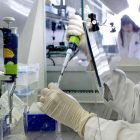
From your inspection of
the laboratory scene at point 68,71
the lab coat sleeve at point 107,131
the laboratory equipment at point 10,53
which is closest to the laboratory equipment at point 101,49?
the laboratory scene at point 68,71

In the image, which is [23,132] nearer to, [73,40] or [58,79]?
[58,79]

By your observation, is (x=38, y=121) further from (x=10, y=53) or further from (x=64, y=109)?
(x=10, y=53)

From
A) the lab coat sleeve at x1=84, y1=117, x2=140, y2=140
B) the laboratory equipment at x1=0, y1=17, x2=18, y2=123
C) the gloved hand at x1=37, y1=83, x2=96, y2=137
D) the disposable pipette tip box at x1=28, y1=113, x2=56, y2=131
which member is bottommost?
the disposable pipette tip box at x1=28, y1=113, x2=56, y2=131

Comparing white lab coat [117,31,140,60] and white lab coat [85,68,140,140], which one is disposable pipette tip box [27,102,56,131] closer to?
white lab coat [85,68,140,140]

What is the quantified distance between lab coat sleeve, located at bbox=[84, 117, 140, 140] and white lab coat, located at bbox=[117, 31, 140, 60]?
0.59m

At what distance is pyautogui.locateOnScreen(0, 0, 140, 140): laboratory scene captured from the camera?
760 millimetres

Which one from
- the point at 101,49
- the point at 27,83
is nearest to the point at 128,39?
the point at 101,49

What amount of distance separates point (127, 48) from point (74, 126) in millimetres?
746

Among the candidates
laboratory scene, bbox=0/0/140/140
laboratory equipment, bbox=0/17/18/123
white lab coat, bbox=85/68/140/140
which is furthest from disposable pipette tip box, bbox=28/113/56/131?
white lab coat, bbox=85/68/140/140

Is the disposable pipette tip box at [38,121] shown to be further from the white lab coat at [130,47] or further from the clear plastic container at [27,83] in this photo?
the white lab coat at [130,47]

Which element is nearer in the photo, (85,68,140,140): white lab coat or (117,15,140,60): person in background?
(85,68,140,140): white lab coat

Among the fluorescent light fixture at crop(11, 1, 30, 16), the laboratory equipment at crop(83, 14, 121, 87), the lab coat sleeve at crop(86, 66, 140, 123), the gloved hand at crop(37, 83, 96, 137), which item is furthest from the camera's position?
the fluorescent light fixture at crop(11, 1, 30, 16)

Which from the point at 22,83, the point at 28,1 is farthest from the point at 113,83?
the point at 28,1

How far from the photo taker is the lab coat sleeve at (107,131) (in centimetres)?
70
